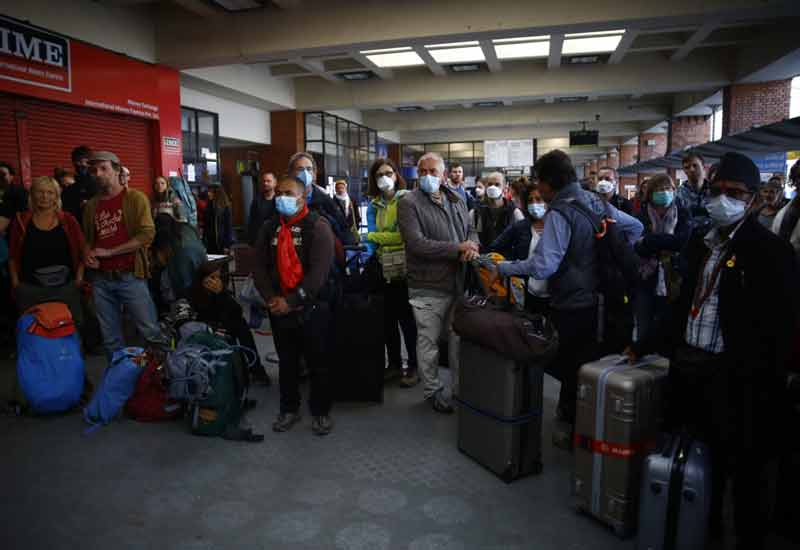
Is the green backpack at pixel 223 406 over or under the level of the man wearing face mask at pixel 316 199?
under

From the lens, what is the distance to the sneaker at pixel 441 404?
3545mm

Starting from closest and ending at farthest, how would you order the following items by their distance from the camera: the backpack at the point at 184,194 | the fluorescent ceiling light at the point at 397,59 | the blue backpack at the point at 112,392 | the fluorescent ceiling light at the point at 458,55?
the blue backpack at the point at 112,392
the backpack at the point at 184,194
the fluorescent ceiling light at the point at 458,55
the fluorescent ceiling light at the point at 397,59

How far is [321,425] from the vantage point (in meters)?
3.29

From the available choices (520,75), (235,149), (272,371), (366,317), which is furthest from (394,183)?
(235,149)

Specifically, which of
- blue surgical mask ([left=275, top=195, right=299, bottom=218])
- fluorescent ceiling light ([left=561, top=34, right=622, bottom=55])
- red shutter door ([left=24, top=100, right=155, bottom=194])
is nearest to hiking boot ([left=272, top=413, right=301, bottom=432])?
blue surgical mask ([left=275, top=195, right=299, bottom=218])

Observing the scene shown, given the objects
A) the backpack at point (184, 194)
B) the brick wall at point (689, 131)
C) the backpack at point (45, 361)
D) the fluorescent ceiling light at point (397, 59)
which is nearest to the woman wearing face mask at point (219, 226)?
the backpack at point (184, 194)

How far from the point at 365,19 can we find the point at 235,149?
7.38 meters

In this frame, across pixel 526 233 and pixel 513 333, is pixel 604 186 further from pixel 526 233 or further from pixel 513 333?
pixel 513 333

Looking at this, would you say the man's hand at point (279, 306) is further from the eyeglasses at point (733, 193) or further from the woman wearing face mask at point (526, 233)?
the eyeglasses at point (733, 193)

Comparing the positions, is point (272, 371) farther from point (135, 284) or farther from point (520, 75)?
point (520, 75)

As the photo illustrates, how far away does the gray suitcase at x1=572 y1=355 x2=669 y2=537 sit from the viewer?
216cm

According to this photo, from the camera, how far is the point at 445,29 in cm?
685

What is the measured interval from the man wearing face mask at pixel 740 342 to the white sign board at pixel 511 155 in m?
13.2

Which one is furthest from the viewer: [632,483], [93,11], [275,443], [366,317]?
[93,11]
